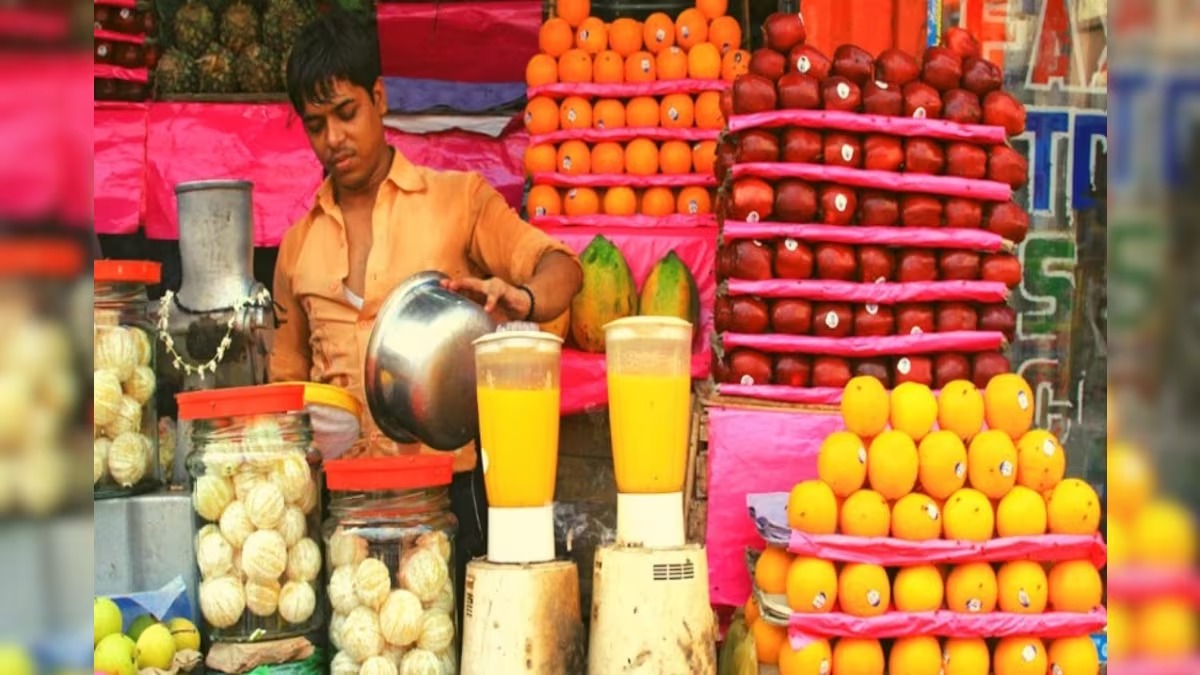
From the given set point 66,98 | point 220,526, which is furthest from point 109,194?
point 66,98

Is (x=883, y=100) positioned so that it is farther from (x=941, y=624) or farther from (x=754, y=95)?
(x=941, y=624)

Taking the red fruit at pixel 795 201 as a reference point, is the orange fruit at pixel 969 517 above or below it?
below

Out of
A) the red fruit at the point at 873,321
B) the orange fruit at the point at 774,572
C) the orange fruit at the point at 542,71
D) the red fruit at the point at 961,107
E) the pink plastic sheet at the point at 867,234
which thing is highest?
the orange fruit at the point at 542,71

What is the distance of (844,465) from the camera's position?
99.2 inches

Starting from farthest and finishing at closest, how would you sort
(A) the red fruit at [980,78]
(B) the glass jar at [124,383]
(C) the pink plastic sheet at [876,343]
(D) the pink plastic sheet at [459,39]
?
(D) the pink plastic sheet at [459,39]
(A) the red fruit at [980,78]
(C) the pink plastic sheet at [876,343]
(B) the glass jar at [124,383]

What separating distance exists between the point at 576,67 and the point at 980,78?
1753 millimetres

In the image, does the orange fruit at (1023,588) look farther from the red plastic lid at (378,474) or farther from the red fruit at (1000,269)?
the red plastic lid at (378,474)

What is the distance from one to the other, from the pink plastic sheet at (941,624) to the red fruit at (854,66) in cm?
140

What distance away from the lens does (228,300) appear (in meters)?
2.59

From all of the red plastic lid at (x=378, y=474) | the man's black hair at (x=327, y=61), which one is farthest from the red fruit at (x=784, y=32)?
the red plastic lid at (x=378, y=474)

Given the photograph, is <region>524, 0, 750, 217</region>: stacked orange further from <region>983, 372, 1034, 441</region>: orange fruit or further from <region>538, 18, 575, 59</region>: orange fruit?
<region>983, 372, 1034, 441</region>: orange fruit

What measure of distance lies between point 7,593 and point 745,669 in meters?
2.12

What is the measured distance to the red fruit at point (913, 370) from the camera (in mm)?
3135

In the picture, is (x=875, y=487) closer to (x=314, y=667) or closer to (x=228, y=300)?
(x=314, y=667)
